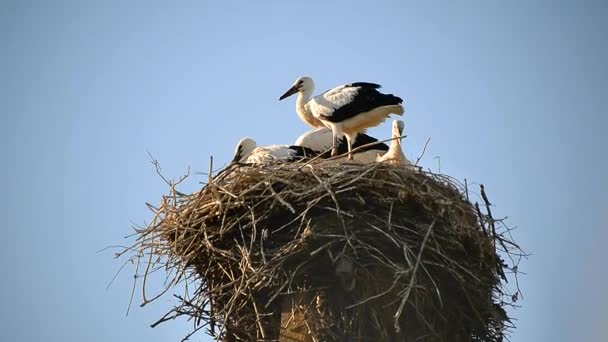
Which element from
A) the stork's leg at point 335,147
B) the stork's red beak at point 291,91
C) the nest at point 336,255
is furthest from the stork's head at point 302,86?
the nest at point 336,255

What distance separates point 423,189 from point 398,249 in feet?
1.84

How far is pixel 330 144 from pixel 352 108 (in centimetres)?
54

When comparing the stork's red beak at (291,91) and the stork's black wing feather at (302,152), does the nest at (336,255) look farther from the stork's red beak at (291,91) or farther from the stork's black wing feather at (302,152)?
the stork's red beak at (291,91)

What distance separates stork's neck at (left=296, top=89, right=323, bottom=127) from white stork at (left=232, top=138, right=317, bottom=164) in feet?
2.52

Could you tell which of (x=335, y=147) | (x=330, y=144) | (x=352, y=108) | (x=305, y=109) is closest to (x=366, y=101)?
(x=352, y=108)

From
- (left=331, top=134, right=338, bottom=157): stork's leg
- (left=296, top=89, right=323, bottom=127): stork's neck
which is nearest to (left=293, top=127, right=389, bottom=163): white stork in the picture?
(left=331, top=134, right=338, bottom=157): stork's leg

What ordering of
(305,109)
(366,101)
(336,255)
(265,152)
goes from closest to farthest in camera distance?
(336,255)
(265,152)
(366,101)
(305,109)

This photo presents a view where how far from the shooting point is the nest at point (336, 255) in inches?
255

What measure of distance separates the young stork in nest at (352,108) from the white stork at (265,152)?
1.27ft

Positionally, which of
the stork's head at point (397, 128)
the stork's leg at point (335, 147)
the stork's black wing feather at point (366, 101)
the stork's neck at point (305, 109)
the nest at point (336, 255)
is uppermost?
the stork's neck at point (305, 109)

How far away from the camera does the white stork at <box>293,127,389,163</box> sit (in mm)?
9961

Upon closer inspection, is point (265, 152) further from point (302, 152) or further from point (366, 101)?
point (366, 101)

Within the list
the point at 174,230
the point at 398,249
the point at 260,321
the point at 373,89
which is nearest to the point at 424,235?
the point at 398,249

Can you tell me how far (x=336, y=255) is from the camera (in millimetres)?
6531
